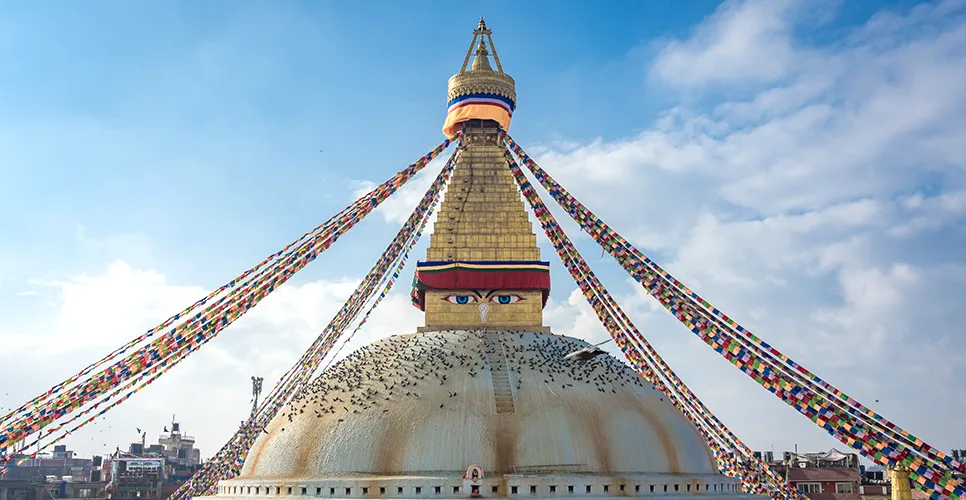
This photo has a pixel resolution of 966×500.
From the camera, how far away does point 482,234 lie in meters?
18.1

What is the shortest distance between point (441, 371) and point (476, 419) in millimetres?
1319

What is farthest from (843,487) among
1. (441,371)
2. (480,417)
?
(480,417)

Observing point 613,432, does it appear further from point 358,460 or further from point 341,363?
point 341,363

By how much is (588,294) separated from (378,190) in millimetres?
4875

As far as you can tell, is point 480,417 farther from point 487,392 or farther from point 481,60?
point 481,60

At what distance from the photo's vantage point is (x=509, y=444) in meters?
13.8

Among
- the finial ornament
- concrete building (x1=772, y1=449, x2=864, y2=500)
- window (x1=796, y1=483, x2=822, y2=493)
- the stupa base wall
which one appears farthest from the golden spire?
window (x1=796, y1=483, x2=822, y2=493)

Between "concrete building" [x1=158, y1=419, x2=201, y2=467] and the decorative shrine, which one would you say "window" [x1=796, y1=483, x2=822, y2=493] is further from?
"concrete building" [x1=158, y1=419, x2=201, y2=467]

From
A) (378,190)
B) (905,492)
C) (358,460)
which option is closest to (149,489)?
(378,190)

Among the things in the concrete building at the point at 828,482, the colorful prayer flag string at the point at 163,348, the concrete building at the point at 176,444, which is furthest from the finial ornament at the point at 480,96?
the concrete building at the point at 176,444

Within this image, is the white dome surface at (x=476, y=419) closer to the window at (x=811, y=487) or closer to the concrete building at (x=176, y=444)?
the window at (x=811, y=487)

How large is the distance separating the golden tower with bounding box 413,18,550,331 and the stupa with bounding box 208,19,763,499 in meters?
0.03

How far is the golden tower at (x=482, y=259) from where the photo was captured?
17594mm

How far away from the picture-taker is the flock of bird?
48.2ft
